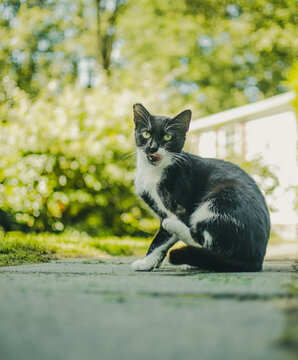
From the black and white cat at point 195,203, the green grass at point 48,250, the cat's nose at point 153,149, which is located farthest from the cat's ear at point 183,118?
the green grass at point 48,250

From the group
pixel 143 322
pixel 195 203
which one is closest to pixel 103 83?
pixel 195 203

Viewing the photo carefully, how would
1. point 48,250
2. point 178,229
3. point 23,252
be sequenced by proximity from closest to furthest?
point 178,229 < point 23,252 < point 48,250

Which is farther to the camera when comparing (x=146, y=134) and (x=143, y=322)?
(x=146, y=134)

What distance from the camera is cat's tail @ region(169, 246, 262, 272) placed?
2.45m

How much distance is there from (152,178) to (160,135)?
33 cm

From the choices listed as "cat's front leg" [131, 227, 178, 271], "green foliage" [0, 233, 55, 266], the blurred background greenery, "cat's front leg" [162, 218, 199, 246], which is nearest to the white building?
the blurred background greenery

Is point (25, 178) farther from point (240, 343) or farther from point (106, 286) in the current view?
point (240, 343)

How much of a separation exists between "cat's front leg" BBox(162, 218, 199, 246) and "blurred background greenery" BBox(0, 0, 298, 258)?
1700 mm

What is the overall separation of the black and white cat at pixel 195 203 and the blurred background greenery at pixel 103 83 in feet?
3.95

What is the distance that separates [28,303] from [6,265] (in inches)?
68.1

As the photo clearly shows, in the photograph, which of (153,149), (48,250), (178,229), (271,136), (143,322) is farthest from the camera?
(271,136)

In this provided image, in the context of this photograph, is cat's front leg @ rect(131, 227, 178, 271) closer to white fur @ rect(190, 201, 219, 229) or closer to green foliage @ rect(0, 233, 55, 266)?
white fur @ rect(190, 201, 219, 229)

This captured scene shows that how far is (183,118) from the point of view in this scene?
3189 mm

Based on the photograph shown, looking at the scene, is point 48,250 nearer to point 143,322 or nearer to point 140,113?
point 140,113
